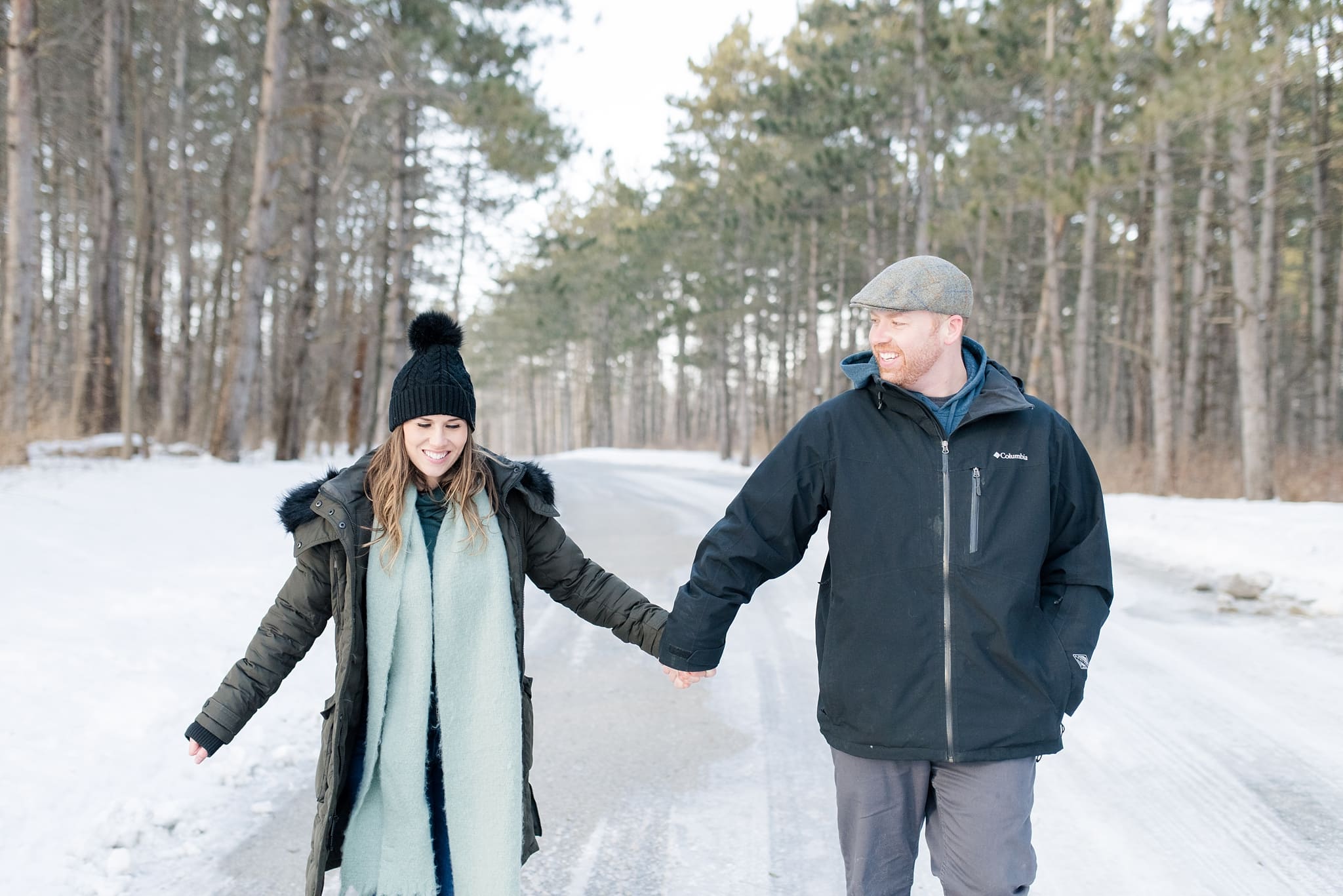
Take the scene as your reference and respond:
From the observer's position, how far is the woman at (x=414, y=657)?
8.63ft

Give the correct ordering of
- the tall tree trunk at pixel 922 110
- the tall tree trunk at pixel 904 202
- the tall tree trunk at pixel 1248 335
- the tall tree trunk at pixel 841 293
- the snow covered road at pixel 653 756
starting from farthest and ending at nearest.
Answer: the tall tree trunk at pixel 841 293
the tall tree trunk at pixel 904 202
the tall tree trunk at pixel 922 110
the tall tree trunk at pixel 1248 335
the snow covered road at pixel 653 756

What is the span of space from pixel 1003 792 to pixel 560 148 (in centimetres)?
1686

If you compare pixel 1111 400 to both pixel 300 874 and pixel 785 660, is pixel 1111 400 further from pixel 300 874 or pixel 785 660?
pixel 300 874

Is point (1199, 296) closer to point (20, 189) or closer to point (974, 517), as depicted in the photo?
point (974, 517)

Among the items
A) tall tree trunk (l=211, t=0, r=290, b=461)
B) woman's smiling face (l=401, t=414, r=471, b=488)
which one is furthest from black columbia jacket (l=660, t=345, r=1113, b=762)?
tall tree trunk (l=211, t=0, r=290, b=461)

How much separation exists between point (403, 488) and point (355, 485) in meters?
0.14

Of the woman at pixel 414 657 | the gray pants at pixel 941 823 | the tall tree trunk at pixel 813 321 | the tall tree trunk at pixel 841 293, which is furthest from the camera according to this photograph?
the tall tree trunk at pixel 813 321

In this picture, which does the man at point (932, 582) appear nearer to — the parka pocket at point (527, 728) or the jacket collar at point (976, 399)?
A: the jacket collar at point (976, 399)

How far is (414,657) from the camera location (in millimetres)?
2674

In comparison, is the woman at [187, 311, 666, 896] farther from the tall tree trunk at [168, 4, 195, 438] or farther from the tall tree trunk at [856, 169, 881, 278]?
the tall tree trunk at [856, 169, 881, 278]

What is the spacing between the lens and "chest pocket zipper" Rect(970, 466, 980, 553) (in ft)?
8.07

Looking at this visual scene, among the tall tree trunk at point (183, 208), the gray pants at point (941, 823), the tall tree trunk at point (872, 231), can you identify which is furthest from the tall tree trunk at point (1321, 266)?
the tall tree trunk at point (183, 208)

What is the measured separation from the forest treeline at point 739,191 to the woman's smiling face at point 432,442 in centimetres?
1013

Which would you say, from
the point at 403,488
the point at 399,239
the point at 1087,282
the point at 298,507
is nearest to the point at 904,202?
the point at 1087,282
